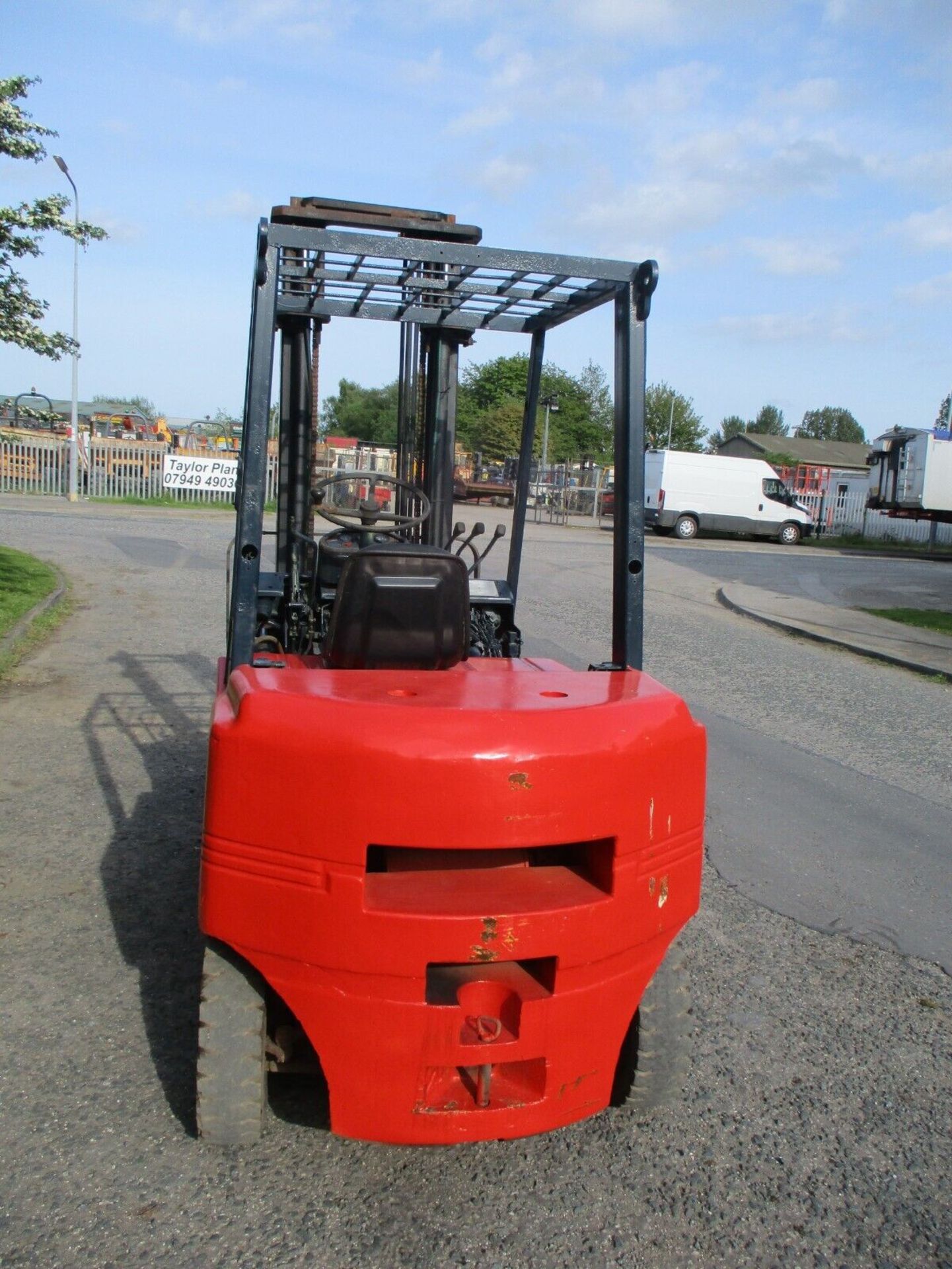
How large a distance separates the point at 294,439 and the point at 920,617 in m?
13.5

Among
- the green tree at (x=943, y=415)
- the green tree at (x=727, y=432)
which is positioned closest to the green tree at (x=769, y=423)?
the green tree at (x=727, y=432)

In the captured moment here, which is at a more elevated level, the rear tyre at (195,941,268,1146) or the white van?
the white van

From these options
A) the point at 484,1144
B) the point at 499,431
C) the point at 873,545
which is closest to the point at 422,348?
the point at 484,1144

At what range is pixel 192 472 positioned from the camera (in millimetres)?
33719

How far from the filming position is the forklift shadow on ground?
333cm

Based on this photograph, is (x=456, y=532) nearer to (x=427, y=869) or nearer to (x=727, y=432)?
(x=427, y=869)

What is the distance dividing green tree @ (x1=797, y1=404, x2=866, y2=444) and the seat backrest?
145 m

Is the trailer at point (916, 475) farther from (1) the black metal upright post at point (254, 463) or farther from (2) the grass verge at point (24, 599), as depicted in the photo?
(1) the black metal upright post at point (254, 463)

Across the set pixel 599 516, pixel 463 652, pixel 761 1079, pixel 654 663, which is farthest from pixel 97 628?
pixel 599 516

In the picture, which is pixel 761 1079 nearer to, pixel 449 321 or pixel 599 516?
pixel 449 321

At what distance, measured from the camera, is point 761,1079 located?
348cm

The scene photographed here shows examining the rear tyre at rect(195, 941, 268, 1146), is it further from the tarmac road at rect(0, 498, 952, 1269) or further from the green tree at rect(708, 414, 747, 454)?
the green tree at rect(708, 414, 747, 454)

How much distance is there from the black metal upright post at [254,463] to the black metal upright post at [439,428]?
1.78 m

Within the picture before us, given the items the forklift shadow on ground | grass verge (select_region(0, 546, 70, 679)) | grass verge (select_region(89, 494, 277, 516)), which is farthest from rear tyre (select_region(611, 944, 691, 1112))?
grass verge (select_region(89, 494, 277, 516))
